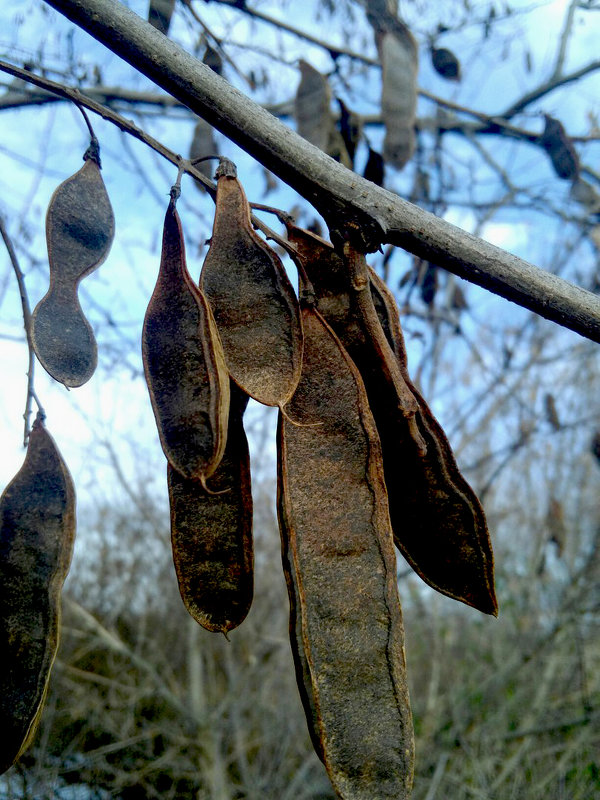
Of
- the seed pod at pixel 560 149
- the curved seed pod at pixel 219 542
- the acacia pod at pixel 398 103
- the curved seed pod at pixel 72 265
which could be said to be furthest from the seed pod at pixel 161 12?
the curved seed pod at pixel 219 542

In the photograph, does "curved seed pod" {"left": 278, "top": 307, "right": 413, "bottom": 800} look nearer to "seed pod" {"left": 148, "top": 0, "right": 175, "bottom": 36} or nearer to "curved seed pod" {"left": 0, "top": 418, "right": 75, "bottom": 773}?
"curved seed pod" {"left": 0, "top": 418, "right": 75, "bottom": 773}

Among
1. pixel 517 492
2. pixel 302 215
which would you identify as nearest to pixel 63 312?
pixel 302 215

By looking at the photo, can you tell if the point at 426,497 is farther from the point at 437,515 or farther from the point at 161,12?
the point at 161,12

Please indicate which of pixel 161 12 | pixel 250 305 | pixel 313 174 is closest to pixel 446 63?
pixel 161 12

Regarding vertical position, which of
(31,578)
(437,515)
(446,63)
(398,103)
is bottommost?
(31,578)

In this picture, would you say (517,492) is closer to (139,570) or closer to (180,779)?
(139,570)

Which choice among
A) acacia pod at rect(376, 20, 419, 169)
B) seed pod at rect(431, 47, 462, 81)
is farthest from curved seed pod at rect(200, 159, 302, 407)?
seed pod at rect(431, 47, 462, 81)

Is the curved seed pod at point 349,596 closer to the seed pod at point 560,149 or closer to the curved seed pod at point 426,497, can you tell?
the curved seed pod at point 426,497
